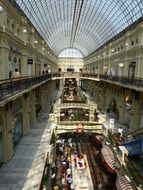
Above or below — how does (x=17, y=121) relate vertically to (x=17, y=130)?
above

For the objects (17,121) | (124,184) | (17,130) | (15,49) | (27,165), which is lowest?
(124,184)

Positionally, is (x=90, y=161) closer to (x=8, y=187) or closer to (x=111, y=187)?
(x=111, y=187)

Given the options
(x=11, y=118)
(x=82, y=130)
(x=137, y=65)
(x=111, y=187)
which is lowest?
(x=111, y=187)

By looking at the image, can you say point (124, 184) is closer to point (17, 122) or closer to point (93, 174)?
point (93, 174)

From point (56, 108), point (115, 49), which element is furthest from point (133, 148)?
point (115, 49)

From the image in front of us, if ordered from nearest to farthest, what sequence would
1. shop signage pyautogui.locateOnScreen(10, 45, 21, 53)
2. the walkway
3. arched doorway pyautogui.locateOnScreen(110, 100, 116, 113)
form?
1. the walkway
2. shop signage pyautogui.locateOnScreen(10, 45, 21, 53)
3. arched doorway pyautogui.locateOnScreen(110, 100, 116, 113)

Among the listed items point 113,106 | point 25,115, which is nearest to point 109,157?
point 25,115

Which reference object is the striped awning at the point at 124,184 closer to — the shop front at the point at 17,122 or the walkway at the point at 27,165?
the walkway at the point at 27,165

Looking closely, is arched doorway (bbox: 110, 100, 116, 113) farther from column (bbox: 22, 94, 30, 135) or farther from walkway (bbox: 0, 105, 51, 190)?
column (bbox: 22, 94, 30, 135)

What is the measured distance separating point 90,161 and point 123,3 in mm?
29066

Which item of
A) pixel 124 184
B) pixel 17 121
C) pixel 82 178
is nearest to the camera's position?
pixel 124 184

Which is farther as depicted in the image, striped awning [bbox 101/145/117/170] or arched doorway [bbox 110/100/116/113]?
arched doorway [bbox 110/100/116/113]

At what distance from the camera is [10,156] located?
2005 centimetres

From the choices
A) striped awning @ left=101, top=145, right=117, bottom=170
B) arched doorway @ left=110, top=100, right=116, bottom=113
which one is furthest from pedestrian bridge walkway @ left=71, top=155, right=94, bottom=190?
arched doorway @ left=110, top=100, right=116, bottom=113
